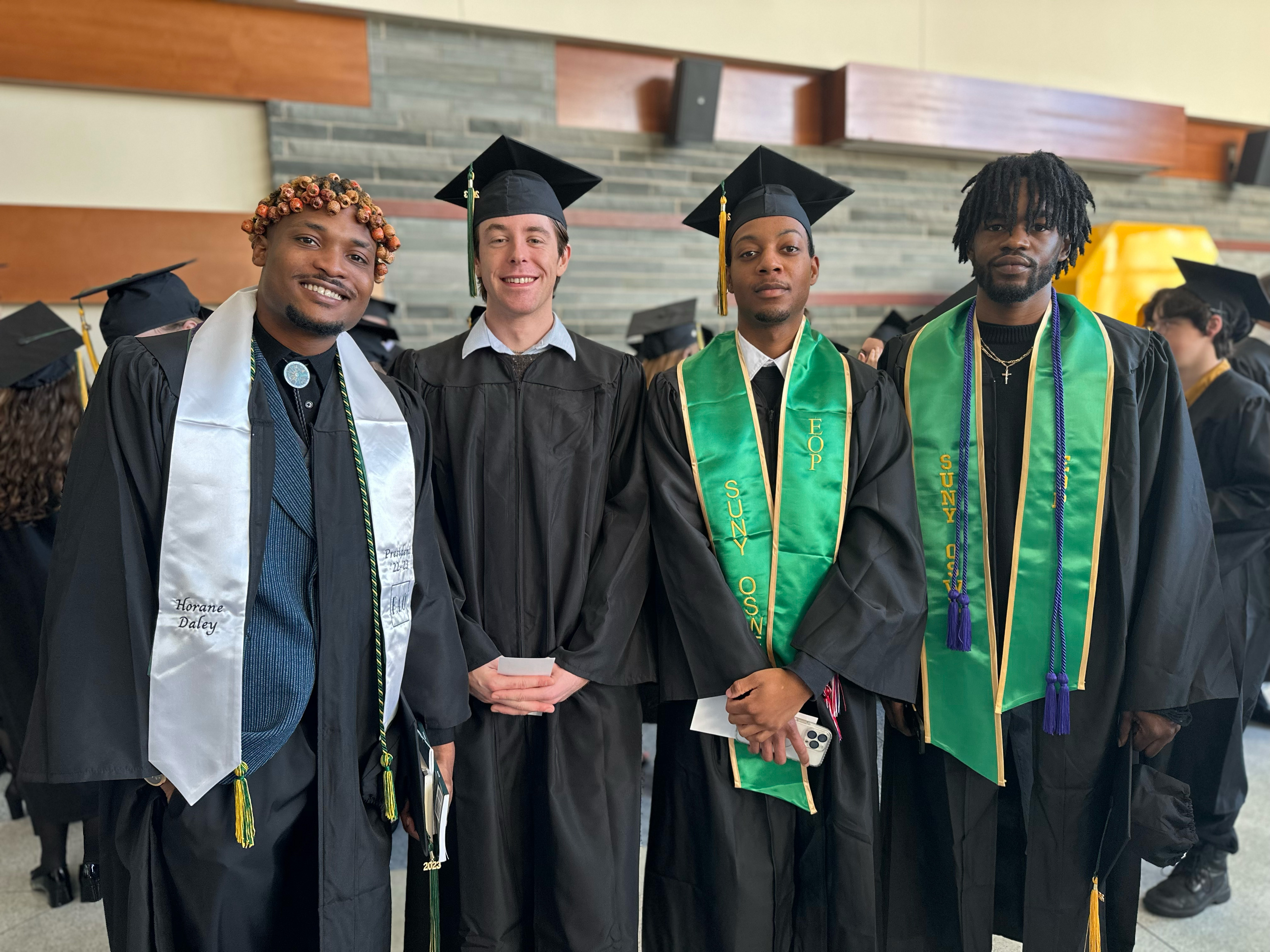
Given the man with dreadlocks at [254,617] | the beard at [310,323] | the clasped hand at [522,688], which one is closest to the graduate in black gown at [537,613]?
the clasped hand at [522,688]

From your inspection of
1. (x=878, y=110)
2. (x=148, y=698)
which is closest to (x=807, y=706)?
(x=148, y=698)

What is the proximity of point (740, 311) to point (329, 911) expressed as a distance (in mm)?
1622

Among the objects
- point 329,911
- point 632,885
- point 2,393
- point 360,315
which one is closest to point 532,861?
point 632,885

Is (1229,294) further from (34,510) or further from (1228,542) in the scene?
(34,510)

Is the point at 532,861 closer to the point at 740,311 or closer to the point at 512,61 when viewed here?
the point at 740,311

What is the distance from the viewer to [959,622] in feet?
6.64

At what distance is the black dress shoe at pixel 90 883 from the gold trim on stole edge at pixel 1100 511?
2196 mm

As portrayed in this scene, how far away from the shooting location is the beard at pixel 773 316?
203 cm

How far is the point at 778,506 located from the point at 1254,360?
311cm

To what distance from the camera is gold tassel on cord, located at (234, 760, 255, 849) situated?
151 cm

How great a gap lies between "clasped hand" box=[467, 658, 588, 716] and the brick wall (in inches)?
133

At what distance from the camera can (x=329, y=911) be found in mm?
1612

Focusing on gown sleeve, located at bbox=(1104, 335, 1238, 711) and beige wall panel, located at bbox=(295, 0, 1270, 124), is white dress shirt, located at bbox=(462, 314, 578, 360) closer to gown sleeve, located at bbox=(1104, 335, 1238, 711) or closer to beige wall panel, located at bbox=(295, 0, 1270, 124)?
gown sleeve, located at bbox=(1104, 335, 1238, 711)

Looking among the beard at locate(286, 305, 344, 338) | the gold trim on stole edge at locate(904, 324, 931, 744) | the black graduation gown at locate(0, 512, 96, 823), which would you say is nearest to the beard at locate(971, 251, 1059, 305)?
the gold trim on stole edge at locate(904, 324, 931, 744)
